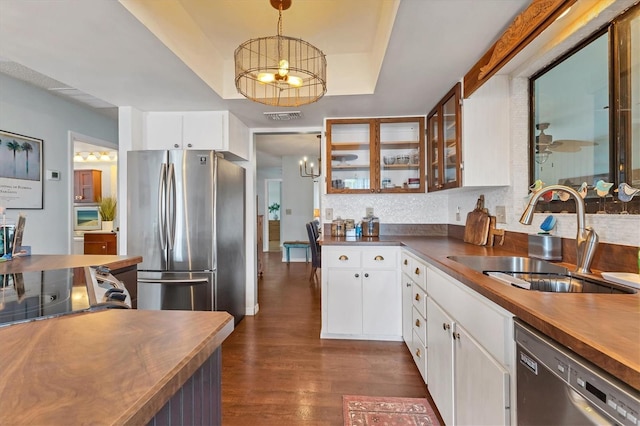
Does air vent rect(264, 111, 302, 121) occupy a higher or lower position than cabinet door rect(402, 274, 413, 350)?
higher

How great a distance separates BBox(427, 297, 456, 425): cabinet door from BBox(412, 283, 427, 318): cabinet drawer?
0.09 metres

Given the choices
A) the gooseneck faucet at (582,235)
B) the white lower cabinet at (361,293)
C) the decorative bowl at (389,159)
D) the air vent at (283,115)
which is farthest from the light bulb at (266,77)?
the decorative bowl at (389,159)

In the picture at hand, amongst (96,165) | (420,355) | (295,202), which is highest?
(96,165)

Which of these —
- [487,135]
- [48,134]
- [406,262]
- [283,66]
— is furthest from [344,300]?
[48,134]

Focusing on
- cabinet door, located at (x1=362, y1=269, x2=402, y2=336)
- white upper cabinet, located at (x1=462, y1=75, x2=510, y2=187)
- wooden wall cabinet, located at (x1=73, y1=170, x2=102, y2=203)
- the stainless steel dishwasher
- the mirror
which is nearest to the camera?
the stainless steel dishwasher

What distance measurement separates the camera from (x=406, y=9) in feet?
5.07

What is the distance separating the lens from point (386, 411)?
184 centimetres

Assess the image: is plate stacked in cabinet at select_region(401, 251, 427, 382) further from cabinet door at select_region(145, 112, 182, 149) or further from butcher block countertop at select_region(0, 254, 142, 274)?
cabinet door at select_region(145, 112, 182, 149)

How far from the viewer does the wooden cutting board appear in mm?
2434

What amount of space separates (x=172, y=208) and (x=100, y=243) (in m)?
2.89

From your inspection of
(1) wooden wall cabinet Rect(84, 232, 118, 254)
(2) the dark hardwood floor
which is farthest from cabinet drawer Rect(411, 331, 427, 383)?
(1) wooden wall cabinet Rect(84, 232, 118, 254)

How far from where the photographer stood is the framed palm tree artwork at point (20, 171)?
2990 mm

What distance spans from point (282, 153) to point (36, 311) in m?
6.32

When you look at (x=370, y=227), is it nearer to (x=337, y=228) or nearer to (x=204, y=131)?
(x=337, y=228)
